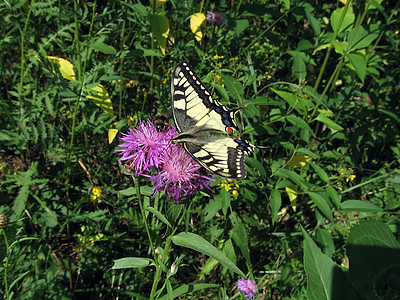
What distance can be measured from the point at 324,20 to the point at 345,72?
908mm

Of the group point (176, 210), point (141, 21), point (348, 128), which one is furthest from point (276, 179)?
point (141, 21)

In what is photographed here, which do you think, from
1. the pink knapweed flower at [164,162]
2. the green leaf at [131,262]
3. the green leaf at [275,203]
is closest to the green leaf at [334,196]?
the green leaf at [275,203]

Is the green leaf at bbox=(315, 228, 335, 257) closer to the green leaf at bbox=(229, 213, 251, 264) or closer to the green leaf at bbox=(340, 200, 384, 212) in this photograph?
the green leaf at bbox=(340, 200, 384, 212)

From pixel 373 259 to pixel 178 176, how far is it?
3.86 feet

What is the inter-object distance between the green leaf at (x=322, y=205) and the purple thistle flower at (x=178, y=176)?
3.30 feet

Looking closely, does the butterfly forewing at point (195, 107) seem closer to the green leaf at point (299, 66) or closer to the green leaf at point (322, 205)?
the green leaf at point (322, 205)

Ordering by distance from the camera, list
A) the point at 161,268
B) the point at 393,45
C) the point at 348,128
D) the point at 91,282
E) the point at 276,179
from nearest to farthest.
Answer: the point at 161,268 < the point at 91,282 < the point at 276,179 < the point at 393,45 < the point at 348,128

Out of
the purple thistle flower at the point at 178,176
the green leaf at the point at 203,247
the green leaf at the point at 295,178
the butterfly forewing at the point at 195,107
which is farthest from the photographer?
the green leaf at the point at 295,178

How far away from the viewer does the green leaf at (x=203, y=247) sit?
142cm

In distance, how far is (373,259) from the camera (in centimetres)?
82

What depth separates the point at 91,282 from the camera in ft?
8.73

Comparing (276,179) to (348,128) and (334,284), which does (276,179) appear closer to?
(348,128)

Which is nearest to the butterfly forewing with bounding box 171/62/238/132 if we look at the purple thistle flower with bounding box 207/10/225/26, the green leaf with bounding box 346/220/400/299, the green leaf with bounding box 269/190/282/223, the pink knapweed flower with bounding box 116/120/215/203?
the pink knapweed flower with bounding box 116/120/215/203

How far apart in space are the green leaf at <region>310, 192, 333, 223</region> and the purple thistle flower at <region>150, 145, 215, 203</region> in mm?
1006
